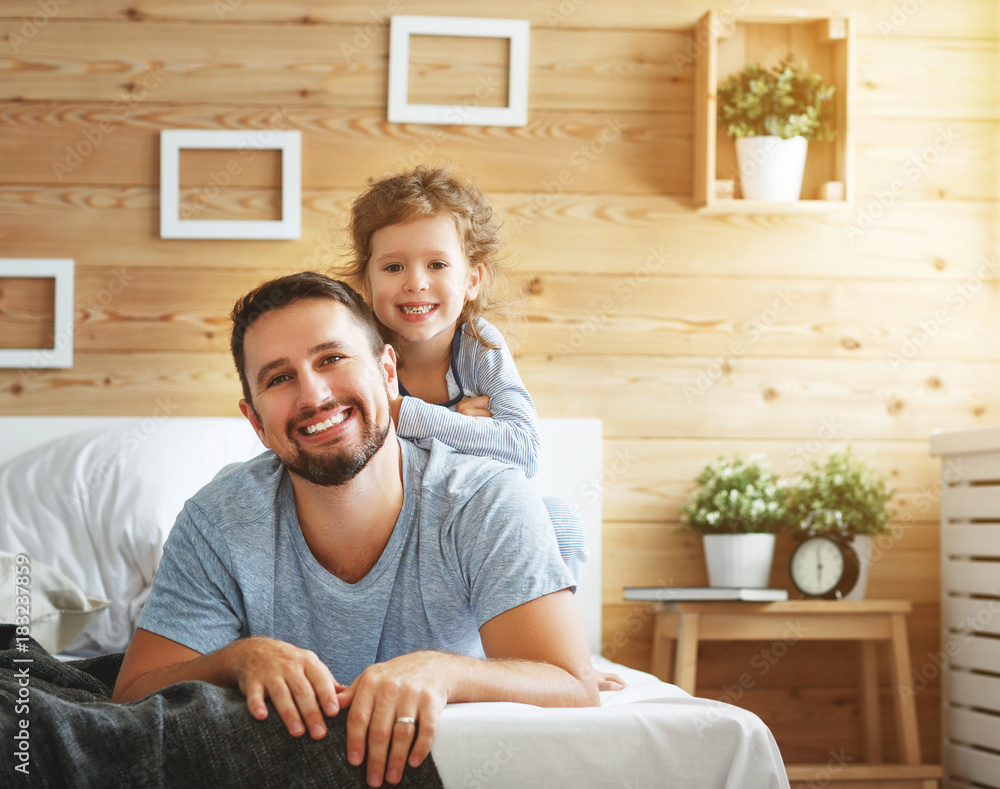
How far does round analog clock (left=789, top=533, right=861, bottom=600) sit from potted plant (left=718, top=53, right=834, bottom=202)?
0.83 metres

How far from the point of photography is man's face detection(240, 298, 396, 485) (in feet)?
3.66

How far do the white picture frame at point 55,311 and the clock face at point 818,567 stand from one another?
5.83 feet

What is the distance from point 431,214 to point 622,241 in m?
0.85

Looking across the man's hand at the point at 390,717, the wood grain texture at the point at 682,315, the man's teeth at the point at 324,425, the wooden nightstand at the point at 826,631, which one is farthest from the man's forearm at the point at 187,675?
the wood grain texture at the point at 682,315

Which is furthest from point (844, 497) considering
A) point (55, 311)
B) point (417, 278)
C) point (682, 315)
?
point (55, 311)

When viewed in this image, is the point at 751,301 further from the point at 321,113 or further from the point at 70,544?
the point at 70,544

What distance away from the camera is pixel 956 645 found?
2.12 m

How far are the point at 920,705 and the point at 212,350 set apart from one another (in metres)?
1.96

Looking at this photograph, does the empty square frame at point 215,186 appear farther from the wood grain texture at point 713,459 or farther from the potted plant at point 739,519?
the potted plant at point 739,519

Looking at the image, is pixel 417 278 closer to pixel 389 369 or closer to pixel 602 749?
pixel 389 369

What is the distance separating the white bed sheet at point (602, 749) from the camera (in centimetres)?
85

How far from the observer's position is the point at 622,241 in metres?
2.40

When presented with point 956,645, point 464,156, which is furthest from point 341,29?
point 956,645

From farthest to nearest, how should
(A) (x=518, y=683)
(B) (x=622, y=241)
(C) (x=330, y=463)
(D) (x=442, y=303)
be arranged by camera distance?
(B) (x=622, y=241) → (D) (x=442, y=303) → (C) (x=330, y=463) → (A) (x=518, y=683)
